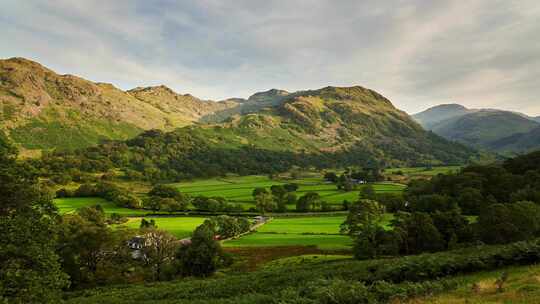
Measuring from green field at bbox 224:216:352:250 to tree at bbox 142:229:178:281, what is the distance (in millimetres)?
17650

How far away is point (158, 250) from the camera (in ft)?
161

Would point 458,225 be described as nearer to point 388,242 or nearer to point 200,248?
point 388,242

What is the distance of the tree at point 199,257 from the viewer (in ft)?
155

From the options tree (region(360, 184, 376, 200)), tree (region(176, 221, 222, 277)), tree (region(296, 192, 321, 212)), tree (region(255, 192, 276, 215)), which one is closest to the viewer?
tree (region(176, 221, 222, 277))

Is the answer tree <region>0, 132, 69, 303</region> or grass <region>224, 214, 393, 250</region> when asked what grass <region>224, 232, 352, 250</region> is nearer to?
grass <region>224, 214, 393, 250</region>

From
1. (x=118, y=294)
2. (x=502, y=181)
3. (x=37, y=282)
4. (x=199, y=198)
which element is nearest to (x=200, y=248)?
(x=118, y=294)

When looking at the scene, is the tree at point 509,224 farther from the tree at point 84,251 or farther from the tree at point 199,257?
the tree at point 84,251

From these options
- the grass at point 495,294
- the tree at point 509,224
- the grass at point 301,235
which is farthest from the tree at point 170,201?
the grass at point 495,294

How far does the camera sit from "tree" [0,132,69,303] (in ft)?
60.8

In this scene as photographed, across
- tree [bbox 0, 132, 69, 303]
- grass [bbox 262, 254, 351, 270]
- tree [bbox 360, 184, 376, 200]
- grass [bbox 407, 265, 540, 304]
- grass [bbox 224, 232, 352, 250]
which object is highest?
tree [bbox 0, 132, 69, 303]

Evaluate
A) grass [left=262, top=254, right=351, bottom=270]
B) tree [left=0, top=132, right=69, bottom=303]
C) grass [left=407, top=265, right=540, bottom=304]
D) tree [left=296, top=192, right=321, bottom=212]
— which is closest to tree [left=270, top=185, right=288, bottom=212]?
tree [left=296, top=192, right=321, bottom=212]

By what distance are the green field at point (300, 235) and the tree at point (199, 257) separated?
1803 centimetres

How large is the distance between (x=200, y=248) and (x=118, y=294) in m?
14.3

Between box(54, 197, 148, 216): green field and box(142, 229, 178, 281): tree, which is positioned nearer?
box(142, 229, 178, 281): tree
